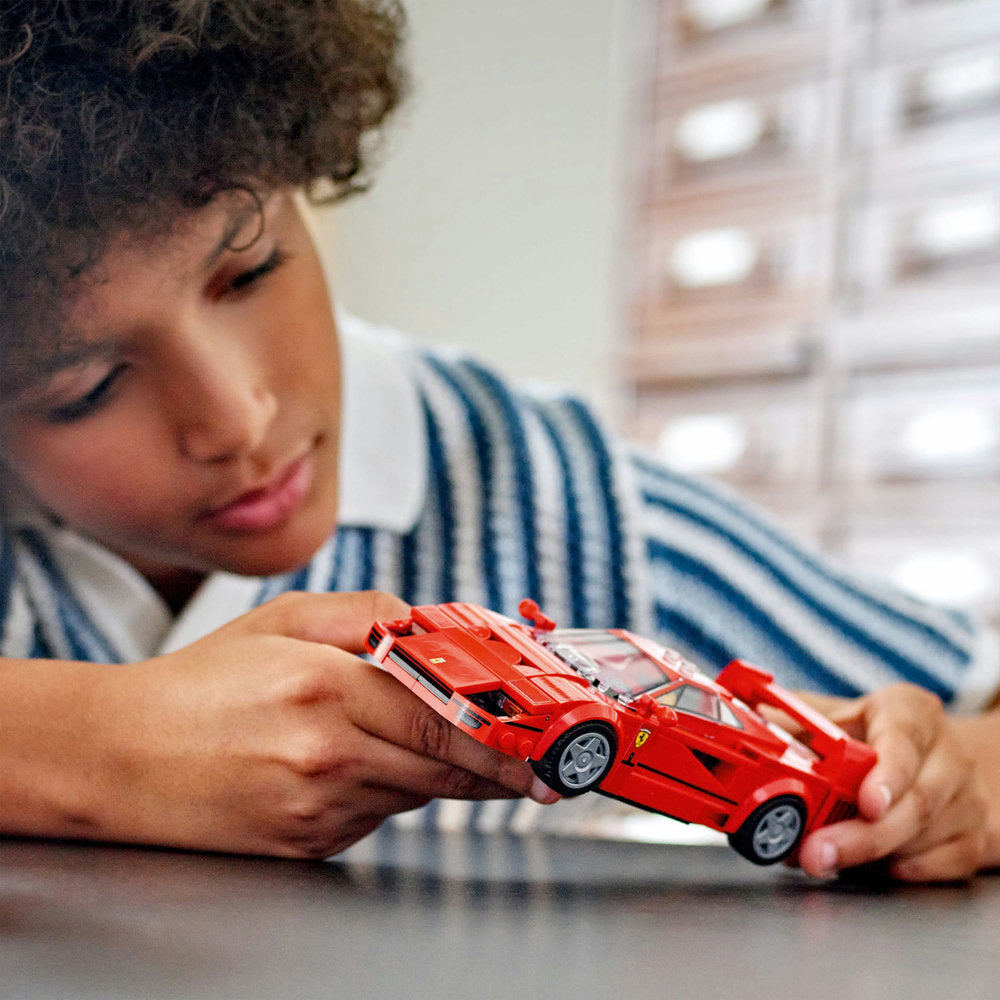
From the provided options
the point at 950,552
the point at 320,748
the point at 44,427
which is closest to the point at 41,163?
the point at 44,427

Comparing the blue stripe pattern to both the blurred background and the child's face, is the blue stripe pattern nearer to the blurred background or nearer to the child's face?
the child's face

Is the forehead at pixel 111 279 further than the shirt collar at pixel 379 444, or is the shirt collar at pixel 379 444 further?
the shirt collar at pixel 379 444

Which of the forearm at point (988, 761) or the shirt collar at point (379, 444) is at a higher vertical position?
the shirt collar at point (379, 444)

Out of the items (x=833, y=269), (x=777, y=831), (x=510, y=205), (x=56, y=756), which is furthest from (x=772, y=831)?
(x=510, y=205)

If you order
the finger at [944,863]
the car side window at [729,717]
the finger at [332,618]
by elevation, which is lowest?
the finger at [944,863]

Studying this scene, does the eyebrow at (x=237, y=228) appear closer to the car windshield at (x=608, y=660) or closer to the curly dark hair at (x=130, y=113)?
the curly dark hair at (x=130, y=113)

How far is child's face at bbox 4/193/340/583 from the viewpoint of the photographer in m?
0.54

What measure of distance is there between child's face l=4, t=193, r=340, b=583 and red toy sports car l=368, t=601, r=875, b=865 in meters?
0.22

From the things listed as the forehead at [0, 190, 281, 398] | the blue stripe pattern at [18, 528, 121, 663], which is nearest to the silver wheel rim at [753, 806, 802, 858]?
the forehead at [0, 190, 281, 398]

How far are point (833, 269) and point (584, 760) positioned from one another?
1.45 metres

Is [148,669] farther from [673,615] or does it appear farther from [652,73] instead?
[652,73]

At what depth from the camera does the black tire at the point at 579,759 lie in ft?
1.21

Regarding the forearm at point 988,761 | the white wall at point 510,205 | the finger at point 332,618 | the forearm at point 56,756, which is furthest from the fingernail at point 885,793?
the white wall at point 510,205

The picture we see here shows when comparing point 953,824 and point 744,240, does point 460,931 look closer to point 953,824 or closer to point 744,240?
point 953,824
